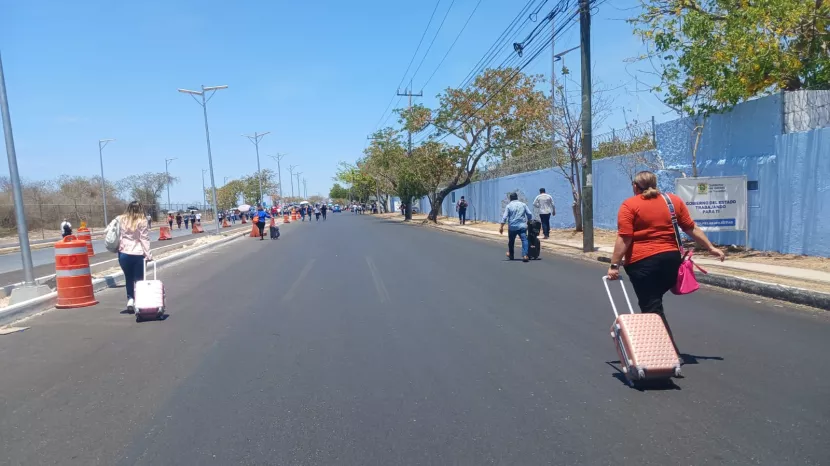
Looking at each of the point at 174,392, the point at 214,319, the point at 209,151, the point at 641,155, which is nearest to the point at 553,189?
the point at 641,155

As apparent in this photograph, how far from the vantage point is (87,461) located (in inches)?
152

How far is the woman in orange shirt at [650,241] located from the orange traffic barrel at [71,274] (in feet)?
27.1

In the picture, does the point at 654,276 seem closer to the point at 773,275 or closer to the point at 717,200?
the point at 773,275

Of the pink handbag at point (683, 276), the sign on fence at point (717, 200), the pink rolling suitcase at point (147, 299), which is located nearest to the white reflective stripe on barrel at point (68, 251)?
the pink rolling suitcase at point (147, 299)

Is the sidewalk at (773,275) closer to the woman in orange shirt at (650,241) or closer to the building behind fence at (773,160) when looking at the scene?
the building behind fence at (773,160)

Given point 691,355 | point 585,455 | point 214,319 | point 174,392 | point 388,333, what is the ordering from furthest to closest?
point 214,319 → point 388,333 → point 691,355 → point 174,392 → point 585,455

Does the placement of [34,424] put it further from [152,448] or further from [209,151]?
[209,151]

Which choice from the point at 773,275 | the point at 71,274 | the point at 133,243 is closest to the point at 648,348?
the point at 773,275

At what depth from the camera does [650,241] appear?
16.9ft

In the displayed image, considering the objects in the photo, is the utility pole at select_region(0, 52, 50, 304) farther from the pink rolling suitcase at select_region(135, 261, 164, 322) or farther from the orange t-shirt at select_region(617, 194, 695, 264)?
the orange t-shirt at select_region(617, 194, 695, 264)

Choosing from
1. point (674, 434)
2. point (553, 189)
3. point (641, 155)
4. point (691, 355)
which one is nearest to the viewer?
point (674, 434)

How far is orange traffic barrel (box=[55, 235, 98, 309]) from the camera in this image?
9.52 meters

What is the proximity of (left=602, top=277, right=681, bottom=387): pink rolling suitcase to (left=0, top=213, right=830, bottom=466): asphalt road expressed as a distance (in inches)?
8.2

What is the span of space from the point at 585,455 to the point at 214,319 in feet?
19.4
